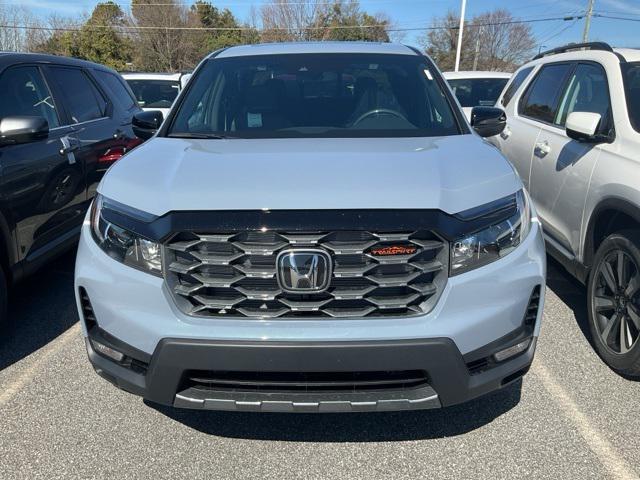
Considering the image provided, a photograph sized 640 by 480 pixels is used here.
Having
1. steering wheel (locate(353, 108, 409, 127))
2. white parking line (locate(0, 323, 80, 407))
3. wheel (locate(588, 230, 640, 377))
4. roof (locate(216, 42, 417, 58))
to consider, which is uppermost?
roof (locate(216, 42, 417, 58))

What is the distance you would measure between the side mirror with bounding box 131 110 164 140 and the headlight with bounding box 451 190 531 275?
2336 mm

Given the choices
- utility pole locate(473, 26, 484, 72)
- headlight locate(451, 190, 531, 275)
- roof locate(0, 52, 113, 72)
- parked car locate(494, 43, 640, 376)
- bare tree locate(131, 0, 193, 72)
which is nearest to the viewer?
headlight locate(451, 190, 531, 275)

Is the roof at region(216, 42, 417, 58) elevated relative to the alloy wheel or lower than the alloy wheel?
elevated

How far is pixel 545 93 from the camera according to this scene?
16.1 feet

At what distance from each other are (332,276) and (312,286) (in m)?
0.09

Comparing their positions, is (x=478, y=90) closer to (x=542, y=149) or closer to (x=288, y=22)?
(x=542, y=149)

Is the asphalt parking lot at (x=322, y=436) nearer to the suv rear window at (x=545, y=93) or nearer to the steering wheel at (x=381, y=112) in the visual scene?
the steering wheel at (x=381, y=112)

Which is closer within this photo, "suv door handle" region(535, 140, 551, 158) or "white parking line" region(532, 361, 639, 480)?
"white parking line" region(532, 361, 639, 480)

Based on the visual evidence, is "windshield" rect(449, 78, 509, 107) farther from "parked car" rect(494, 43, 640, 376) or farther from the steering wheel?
the steering wheel

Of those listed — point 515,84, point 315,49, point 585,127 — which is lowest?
point 515,84

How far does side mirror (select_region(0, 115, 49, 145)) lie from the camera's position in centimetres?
333

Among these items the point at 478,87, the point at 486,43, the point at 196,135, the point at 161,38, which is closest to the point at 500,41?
the point at 486,43

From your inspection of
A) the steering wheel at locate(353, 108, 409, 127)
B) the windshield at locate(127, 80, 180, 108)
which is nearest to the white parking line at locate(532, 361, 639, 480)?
the steering wheel at locate(353, 108, 409, 127)

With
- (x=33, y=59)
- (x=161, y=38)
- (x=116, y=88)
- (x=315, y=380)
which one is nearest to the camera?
(x=315, y=380)
